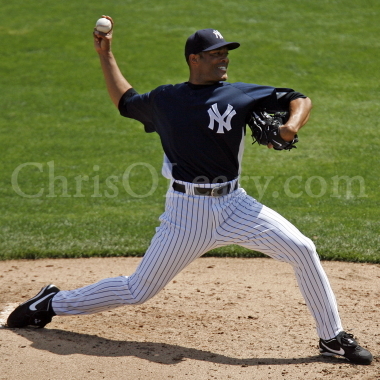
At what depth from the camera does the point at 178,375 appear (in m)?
3.29

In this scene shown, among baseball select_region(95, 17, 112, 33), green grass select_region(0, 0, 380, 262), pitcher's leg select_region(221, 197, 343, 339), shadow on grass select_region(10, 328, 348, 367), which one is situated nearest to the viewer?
pitcher's leg select_region(221, 197, 343, 339)

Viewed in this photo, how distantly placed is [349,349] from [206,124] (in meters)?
1.44

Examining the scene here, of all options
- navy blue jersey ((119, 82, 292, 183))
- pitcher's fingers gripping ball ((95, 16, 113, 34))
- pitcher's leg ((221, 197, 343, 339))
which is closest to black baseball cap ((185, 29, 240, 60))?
navy blue jersey ((119, 82, 292, 183))

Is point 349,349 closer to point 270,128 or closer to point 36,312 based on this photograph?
point 270,128

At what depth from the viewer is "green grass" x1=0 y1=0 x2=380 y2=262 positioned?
6.46 metres

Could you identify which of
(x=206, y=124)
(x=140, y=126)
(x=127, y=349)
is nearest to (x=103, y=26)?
(x=206, y=124)

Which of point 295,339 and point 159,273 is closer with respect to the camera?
point 159,273

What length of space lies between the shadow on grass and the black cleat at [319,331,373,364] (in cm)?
8

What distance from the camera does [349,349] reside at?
11.1 feet

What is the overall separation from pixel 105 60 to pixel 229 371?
1942 millimetres

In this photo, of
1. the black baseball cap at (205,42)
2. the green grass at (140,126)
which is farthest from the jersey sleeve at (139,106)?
the green grass at (140,126)

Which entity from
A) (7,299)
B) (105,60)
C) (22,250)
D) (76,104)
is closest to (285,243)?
(105,60)

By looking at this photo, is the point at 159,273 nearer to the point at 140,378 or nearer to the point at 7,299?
the point at 140,378

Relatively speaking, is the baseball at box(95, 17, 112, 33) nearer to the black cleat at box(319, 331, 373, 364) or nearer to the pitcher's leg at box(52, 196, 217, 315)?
the pitcher's leg at box(52, 196, 217, 315)
